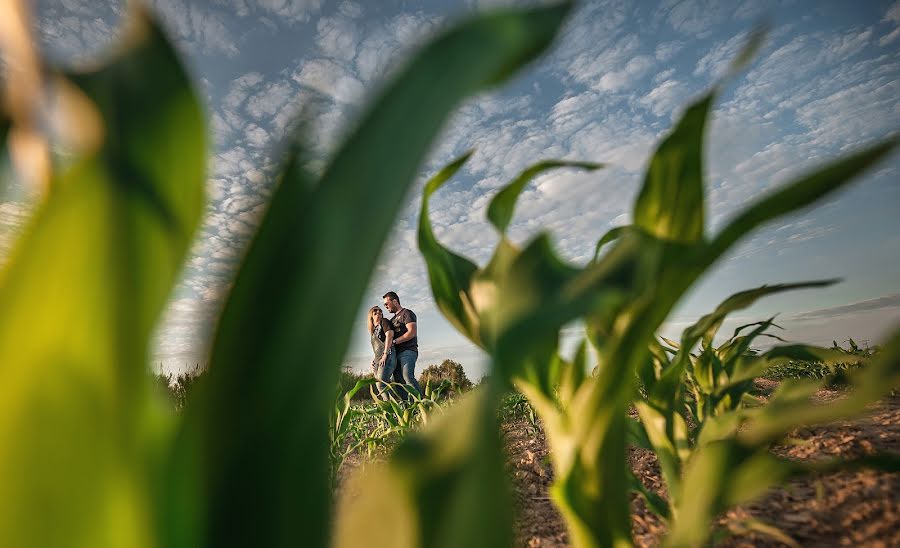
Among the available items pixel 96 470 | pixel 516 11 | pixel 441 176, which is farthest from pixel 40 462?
pixel 441 176

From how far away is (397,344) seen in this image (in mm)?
5844

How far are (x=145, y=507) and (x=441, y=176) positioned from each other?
0.46 metres

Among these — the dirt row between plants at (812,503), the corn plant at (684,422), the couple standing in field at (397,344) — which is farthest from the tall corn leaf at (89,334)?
the couple standing in field at (397,344)

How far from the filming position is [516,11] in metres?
0.26

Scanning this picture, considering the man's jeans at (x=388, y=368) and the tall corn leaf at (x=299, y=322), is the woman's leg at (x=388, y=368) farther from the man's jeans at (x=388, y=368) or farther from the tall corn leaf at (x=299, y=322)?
the tall corn leaf at (x=299, y=322)

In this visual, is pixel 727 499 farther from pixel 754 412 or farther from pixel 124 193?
pixel 124 193

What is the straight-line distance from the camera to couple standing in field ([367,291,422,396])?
5.71 m

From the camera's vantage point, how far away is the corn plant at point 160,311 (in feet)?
0.54

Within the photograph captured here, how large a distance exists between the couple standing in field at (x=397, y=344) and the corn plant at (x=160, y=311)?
5.42 metres

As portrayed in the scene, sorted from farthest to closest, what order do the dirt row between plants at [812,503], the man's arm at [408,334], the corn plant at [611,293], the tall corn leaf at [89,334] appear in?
1. the man's arm at [408,334]
2. the dirt row between plants at [812,503]
3. the corn plant at [611,293]
4. the tall corn leaf at [89,334]

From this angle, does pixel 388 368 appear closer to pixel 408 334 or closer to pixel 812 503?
pixel 408 334

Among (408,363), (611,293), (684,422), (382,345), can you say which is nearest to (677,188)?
(611,293)

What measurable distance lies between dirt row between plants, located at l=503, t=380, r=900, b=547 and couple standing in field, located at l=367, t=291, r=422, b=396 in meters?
3.67

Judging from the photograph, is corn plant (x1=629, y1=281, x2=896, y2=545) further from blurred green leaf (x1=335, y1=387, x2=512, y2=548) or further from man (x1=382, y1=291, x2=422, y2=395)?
man (x1=382, y1=291, x2=422, y2=395)
